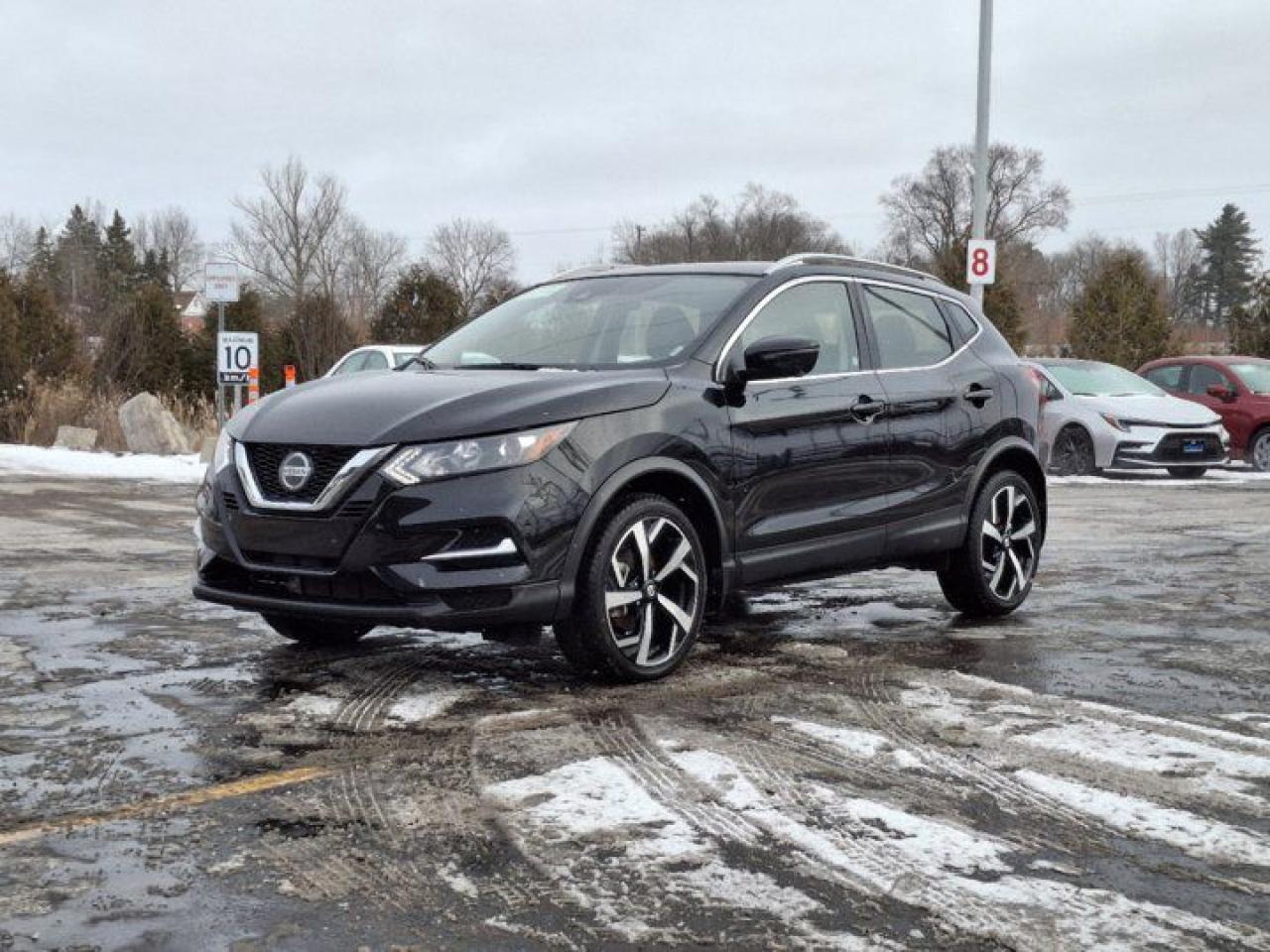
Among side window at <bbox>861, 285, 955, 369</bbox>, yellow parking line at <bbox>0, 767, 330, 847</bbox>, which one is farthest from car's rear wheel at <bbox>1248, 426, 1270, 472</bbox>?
yellow parking line at <bbox>0, 767, 330, 847</bbox>

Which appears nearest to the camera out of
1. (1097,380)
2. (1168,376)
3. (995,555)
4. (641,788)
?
(641,788)

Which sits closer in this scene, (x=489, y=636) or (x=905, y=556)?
(x=489, y=636)

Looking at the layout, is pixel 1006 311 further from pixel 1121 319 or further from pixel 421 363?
pixel 421 363

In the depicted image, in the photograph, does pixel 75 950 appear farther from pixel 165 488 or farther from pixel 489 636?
pixel 165 488

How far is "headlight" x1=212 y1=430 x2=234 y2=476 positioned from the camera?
18.0ft

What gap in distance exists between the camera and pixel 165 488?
15.4 metres

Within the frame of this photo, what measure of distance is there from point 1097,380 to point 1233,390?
253 cm

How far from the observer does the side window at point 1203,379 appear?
20.7 m

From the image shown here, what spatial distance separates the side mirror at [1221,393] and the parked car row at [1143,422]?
0.6 inches

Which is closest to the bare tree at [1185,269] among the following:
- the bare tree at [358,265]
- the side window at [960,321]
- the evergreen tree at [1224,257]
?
the evergreen tree at [1224,257]

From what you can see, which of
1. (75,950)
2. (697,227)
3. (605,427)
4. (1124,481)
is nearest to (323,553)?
(605,427)

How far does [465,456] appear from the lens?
16.4 feet

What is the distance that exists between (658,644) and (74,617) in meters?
3.06

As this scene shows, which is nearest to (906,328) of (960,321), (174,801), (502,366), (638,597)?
(960,321)
